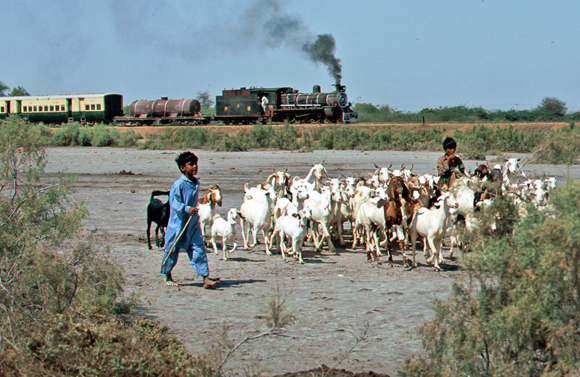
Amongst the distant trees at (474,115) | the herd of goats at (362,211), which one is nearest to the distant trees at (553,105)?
the distant trees at (474,115)

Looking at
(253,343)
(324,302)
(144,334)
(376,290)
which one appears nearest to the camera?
(144,334)

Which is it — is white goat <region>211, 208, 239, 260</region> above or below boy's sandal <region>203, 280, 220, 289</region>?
above

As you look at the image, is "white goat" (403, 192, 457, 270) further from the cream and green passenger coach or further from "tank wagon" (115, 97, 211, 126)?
the cream and green passenger coach

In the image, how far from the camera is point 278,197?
1257cm

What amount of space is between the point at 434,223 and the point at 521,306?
650cm

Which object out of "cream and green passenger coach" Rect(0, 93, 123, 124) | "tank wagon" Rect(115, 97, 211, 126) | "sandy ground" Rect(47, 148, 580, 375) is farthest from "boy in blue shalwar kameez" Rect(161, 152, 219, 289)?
"cream and green passenger coach" Rect(0, 93, 123, 124)

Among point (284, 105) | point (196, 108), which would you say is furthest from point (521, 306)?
point (196, 108)

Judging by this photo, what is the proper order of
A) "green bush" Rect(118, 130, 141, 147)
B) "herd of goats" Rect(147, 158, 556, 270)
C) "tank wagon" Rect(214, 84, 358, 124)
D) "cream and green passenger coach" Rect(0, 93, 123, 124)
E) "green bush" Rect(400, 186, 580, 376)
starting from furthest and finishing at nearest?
"cream and green passenger coach" Rect(0, 93, 123, 124)
"tank wagon" Rect(214, 84, 358, 124)
"green bush" Rect(118, 130, 141, 147)
"herd of goats" Rect(147, 158, 556, 270)
"green bush" Rect(400, 186, 580, 376)

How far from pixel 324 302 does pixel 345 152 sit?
32.2 m

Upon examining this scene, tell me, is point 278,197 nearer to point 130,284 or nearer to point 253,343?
point 130,284

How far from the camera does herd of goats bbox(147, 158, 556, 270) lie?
10.2 meters

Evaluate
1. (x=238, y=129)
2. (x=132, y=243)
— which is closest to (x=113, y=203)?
(x=132, y=243)

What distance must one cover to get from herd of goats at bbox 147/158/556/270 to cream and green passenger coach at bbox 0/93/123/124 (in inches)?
2154

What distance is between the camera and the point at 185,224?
29.2 ft
